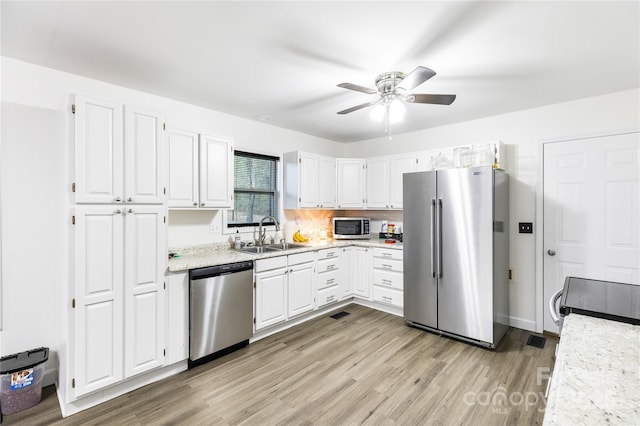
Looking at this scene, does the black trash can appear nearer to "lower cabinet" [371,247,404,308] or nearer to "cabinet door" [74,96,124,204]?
"cabinet door" [74,96,124,204]

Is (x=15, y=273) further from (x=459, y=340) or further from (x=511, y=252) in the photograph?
(x=511, y=252)

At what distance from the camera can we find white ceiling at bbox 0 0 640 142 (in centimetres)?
169

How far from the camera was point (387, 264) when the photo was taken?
3.89 meters

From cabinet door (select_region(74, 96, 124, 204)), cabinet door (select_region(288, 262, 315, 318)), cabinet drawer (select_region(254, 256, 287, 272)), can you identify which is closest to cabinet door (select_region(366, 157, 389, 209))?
cabinet door (select_region(288, 262, 315, 318))

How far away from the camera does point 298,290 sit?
3516mm

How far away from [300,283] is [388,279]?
3.85 feet

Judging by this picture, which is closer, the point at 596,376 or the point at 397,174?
the point at 596,376

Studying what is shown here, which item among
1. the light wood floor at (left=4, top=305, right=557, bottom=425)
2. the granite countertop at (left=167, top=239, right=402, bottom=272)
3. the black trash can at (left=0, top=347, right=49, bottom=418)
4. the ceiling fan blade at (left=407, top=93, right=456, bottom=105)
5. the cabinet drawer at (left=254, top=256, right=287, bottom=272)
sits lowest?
the light wood floor at (left=4, top=305, right=557, bottom=425)

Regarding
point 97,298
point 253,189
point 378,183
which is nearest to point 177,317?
point 97,298

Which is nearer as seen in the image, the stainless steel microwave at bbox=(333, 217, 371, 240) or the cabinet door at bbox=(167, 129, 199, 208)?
the cabinet door at bbox=(167, 129, 199, 208)

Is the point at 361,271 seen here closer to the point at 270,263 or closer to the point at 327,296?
the point at 327,296

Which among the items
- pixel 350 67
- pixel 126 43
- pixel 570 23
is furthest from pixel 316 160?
pixel 570 23

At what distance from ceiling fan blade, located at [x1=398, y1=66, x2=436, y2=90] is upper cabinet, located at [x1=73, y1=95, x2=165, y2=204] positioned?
6.32 ft

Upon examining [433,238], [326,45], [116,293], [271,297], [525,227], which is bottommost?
[271,297]
